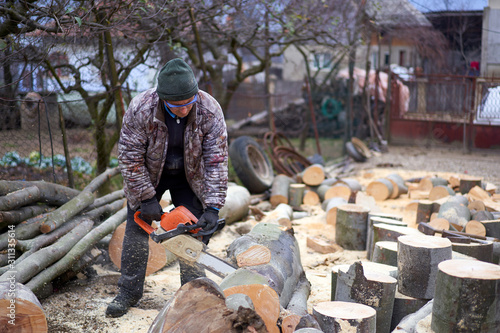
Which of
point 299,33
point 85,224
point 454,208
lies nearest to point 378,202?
point 454,208

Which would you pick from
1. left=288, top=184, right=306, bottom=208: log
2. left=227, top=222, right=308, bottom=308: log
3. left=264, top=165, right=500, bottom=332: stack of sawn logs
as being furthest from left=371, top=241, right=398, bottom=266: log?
left=288, top=184, right=306, bottom=208: log

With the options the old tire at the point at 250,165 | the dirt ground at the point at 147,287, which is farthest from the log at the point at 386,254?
the old tire at the point at 250,165

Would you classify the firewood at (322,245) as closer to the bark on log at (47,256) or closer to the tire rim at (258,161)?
the bark on log at (47,256)

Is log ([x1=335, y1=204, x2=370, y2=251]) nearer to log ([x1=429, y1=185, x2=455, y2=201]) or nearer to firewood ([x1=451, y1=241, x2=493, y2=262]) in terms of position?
firewood ([x1=451, y1=241, x2=493, y2=262])

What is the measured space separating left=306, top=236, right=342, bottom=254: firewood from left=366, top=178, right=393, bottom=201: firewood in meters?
2.21

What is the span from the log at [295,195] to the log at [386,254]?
3.04 meters

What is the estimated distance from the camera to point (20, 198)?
366 cm

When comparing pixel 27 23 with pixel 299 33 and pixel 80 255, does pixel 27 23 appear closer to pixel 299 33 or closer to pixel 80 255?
pixel 80 255

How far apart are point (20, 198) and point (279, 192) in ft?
12.7

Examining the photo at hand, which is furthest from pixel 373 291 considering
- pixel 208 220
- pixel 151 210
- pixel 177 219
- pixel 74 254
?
pixel 74 254

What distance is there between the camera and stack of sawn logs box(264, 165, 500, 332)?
229 cm

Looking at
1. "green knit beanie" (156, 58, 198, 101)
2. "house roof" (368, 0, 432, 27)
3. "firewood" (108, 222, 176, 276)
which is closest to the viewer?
"green knit beanie" (156, 58, 198, 101)

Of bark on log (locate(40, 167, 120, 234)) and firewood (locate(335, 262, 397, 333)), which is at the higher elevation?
bark on log (locate(40, 167, 120, 234))

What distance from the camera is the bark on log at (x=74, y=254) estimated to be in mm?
3195
